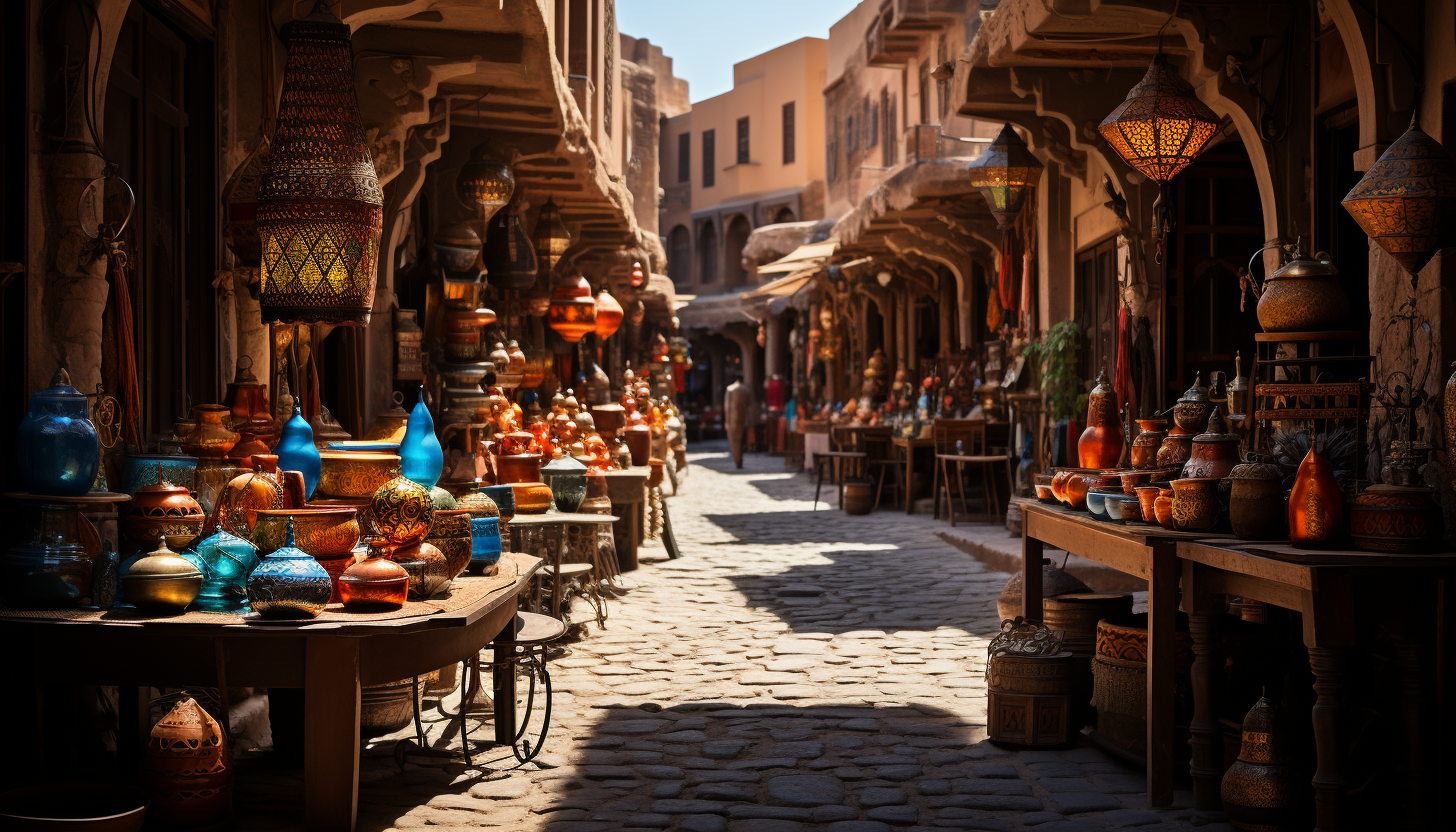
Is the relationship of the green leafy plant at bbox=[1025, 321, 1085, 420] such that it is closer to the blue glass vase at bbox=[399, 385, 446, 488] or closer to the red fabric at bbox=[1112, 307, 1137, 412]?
the red fabric at bbox=[1112, 307, 1137, 412]

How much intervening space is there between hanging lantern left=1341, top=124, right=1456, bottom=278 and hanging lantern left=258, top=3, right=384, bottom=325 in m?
3.31

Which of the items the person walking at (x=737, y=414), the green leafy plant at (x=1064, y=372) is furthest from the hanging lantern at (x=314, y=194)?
the person walking at (x=737, y=414)

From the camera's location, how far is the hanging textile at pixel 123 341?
14.7ft

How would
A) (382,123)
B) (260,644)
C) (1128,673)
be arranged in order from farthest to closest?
1. (382,123)
2. (1128,673)
3. (260,644)

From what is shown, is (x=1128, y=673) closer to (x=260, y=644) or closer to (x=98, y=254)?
(x=260, y=644)

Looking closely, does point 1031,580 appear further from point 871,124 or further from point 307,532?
point 871,124

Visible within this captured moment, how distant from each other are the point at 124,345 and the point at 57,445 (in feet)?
2.15

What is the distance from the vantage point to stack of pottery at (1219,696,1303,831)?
4.11 meters

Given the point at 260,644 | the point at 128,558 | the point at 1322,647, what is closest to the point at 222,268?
the point at 128,558

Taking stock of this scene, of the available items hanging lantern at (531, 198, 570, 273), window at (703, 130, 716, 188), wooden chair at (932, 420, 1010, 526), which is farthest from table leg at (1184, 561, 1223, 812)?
window at (703, 130, 716, 188)

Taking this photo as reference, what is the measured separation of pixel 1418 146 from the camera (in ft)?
13.8

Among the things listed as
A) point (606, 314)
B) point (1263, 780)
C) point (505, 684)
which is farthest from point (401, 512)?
point (606, 314)

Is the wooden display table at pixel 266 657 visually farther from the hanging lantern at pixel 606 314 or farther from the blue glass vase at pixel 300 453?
the hanging lantern at pixel 606 314

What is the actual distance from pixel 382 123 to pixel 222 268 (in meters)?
2.18
